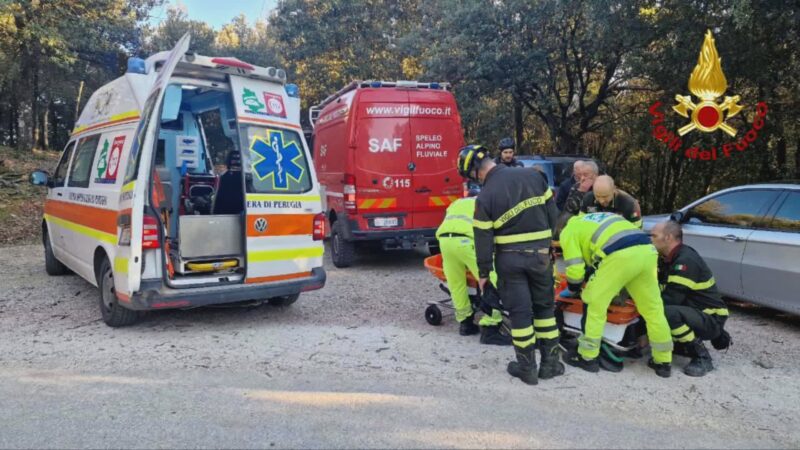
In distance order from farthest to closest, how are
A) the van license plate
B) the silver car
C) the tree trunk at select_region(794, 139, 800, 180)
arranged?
the tree trunk at select_region(794, 139, 800, 180) < the van license plate < the silver car

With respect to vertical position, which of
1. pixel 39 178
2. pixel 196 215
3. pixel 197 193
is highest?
pixel 39 178

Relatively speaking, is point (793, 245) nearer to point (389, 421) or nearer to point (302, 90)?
point (389, 421)

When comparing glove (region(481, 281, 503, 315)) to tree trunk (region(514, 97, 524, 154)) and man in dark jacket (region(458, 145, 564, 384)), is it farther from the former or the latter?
tree trunk (region(514, 97, 524, 154))

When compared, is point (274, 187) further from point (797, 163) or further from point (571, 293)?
point (797, 163)

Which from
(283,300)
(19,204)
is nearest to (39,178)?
(283,300)

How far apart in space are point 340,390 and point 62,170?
4.79 meters

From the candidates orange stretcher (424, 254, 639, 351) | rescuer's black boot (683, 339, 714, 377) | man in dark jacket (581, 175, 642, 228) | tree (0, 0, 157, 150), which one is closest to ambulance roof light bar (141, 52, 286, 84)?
orange stretcher (424, 254, 639, 351)

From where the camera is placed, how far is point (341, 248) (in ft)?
25.9

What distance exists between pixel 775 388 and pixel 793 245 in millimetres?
1608

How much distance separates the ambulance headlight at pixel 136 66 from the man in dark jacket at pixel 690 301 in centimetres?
444

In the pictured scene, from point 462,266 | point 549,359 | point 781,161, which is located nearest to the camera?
point 549,359

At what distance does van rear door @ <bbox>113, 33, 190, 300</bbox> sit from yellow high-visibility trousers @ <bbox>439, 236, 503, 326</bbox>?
2.43 metres

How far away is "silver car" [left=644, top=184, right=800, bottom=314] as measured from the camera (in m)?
4.91

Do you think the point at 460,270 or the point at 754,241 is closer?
the point at 460,270
